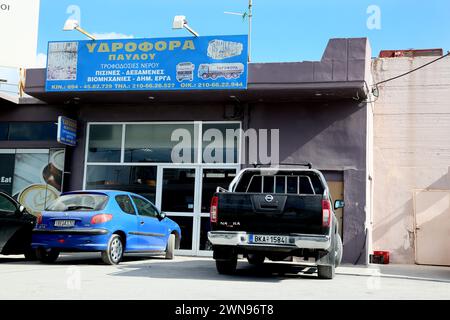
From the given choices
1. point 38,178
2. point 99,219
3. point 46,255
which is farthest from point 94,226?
point 38,178

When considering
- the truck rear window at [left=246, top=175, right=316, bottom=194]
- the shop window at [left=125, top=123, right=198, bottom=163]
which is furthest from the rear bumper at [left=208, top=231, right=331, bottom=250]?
the shop window at [left=125, top=123, right=198, bottom=163]

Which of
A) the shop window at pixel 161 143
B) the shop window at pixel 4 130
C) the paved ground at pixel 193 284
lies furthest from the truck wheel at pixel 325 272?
the shop window at pixel 4 130

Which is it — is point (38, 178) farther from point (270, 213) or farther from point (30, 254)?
point (270, 213)

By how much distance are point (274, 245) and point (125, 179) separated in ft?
25.6

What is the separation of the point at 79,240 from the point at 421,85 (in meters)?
10.5

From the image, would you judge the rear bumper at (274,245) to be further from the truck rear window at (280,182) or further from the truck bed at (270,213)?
the truck rear window at (280,182)

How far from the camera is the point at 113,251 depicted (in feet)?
34.6

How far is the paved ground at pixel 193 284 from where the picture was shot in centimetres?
674

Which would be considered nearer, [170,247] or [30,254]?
[30,254]

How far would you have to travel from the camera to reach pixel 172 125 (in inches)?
607

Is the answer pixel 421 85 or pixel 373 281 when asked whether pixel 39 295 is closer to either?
pixel 373 281

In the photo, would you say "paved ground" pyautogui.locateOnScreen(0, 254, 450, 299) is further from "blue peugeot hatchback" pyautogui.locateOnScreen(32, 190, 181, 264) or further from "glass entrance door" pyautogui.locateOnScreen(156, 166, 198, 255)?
"glass entrance door" pyautogui.locateOnScreen(156, 166, 198, 255)

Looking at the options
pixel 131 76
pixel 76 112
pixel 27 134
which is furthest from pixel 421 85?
pixel 27 134
